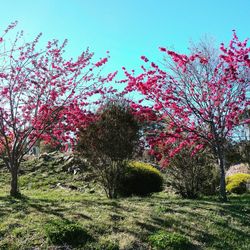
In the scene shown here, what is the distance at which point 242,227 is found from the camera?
18.4 ft

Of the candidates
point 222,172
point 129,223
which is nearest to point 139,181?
point 222,172

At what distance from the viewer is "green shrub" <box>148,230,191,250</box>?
14.7 feet

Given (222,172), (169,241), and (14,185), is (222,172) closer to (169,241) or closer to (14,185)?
(169,241)

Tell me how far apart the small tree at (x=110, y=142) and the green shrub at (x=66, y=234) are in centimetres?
395

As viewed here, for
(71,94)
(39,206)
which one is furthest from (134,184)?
(39,206)

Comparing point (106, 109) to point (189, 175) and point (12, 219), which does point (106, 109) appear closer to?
point (189, 175)

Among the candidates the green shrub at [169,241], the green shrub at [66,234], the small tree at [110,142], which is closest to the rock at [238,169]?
the small tree at [110,142]

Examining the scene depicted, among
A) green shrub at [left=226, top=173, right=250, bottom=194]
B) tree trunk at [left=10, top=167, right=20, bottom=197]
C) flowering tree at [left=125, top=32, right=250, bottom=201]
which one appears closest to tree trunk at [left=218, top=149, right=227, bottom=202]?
flowering tree at [left=125, top=32, right=250, bottom=201]

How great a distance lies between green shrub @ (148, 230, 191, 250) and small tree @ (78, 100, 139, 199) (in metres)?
4.13

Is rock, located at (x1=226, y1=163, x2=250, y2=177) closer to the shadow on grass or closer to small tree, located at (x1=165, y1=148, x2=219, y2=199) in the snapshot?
small tree, located at (x1=165, y1=148, x2=219, y2=199)

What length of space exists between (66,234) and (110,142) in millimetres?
4297

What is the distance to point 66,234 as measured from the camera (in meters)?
4.55

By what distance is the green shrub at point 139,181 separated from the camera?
10016 millimetres

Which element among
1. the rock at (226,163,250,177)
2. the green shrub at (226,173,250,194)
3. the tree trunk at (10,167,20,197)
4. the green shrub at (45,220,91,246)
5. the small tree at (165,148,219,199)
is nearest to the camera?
the green shrub at (45,220,91,246)
